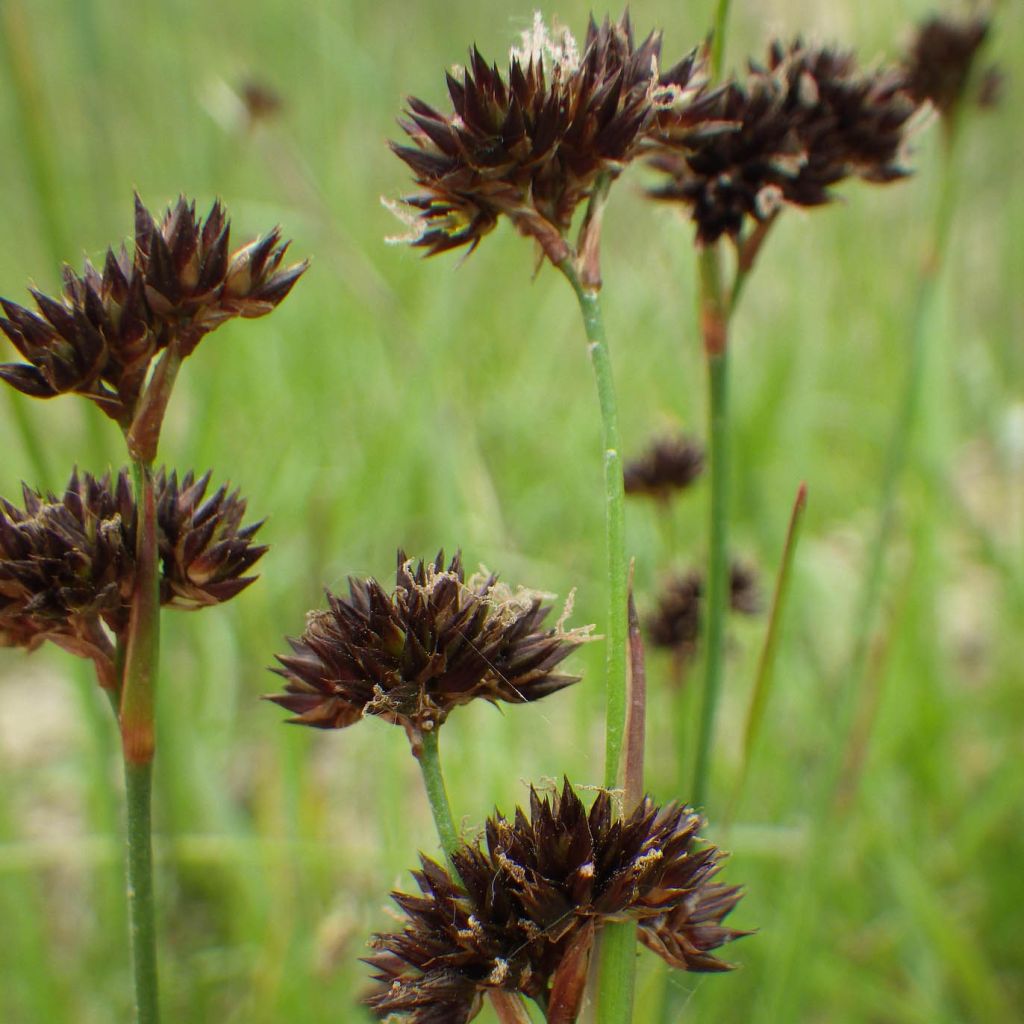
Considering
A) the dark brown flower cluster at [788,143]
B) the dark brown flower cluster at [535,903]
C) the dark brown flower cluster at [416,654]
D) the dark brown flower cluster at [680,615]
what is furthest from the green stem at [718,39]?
the dark brown flower cluster at [680,615]

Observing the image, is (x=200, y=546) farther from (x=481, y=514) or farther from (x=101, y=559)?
(x=481, y=514)

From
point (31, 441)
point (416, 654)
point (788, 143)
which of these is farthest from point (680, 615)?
point (416, 654)

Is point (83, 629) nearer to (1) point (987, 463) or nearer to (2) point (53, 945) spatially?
(2) point (53, 945)

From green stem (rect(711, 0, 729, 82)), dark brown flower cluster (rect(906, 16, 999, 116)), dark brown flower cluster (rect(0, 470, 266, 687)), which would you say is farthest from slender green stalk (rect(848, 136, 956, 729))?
dark brown flower cluster (rect(0, 470, 266, 687))

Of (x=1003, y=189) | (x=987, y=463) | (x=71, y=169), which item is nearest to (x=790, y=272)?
(x=987, y=463)

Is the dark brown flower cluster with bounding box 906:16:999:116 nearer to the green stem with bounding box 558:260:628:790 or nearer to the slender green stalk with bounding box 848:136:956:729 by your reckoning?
the slender green stalk with bounding box 848:136:956:729
